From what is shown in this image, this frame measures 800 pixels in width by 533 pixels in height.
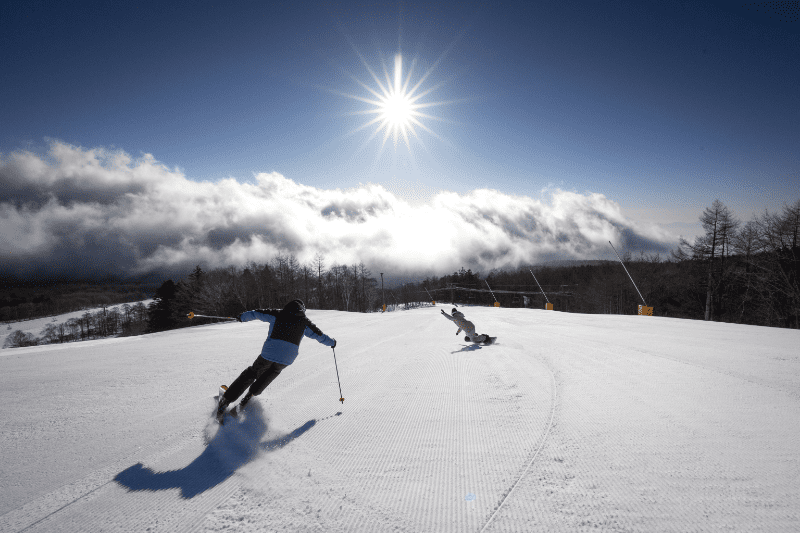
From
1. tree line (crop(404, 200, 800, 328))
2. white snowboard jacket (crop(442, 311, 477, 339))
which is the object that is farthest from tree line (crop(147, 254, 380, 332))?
tree line (crop(404, 200, 800, 328))

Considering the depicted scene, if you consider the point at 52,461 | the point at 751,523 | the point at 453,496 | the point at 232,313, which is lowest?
the point at 232,313

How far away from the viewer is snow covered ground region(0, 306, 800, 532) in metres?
2.51

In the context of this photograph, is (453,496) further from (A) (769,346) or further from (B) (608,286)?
(B) (608,286)

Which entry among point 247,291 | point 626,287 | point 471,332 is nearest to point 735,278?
point 626,287

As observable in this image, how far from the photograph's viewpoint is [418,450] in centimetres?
359

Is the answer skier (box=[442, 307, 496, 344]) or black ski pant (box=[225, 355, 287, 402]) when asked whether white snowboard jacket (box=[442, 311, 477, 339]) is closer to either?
skier (box=[442, 307, 496, 344])

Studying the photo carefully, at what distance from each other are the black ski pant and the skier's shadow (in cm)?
36

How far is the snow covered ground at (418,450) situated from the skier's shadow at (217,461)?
0.02m

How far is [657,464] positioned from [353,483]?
2993 millimetres

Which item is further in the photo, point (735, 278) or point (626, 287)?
point (626, 287)

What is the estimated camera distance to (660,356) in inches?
303

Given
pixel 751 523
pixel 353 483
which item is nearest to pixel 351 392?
pixel 353 483

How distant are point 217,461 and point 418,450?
2172 mm

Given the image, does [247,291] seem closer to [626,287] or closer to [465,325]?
[465,325]
